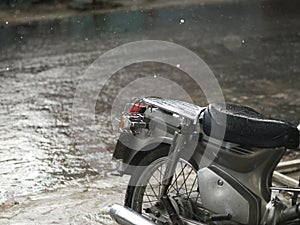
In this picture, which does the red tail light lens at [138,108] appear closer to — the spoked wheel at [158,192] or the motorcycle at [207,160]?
the motorcycle at [207,160]

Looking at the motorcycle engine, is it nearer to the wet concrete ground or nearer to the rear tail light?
the rear tail light

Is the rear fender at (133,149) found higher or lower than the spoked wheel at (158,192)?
higher

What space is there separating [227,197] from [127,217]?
701 mm

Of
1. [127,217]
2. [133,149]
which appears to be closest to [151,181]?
[133,149]

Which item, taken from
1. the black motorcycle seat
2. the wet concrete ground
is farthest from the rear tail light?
the wet concrete ground

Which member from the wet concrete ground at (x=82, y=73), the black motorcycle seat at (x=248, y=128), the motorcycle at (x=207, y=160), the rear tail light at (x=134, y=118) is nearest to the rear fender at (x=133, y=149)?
the motorcycle at (x=207, y=160)

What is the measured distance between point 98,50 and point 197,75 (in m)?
2.33

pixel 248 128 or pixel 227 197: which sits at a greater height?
pixel 248 128

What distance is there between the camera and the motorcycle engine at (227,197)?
159 inches

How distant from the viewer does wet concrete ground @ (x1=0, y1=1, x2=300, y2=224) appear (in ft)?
19.2

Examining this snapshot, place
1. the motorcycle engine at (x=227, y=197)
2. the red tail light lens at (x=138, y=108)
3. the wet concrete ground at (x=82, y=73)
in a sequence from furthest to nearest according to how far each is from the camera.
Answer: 1. the wet concrete ground at (x=82, y=73)
2. the red tail light lens at (x=138, y=108)
3. the motorcycle engine at (x=227, y=197)

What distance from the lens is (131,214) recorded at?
4.38m

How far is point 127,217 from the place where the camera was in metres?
4.36

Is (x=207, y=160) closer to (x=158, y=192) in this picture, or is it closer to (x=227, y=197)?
(x=227, y=197)
